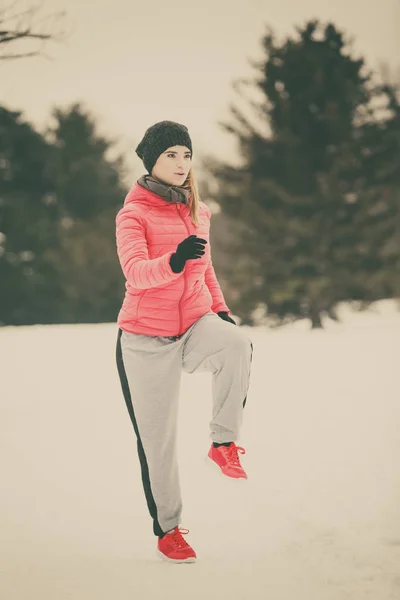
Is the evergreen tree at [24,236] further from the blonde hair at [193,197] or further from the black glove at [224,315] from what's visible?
the blonde hair at [193,197]

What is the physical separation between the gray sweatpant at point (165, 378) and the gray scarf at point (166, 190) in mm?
515

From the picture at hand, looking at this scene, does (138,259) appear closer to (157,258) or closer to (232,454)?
(157,258)

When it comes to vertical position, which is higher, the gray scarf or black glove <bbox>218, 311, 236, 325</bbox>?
the gray scarf

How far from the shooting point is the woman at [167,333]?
2.50 meters

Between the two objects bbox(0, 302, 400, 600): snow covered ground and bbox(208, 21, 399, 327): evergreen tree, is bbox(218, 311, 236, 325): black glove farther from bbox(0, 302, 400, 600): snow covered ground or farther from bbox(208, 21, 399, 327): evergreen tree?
bbox(208, 21, 399, 327): evergreen tree

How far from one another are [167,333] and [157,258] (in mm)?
342

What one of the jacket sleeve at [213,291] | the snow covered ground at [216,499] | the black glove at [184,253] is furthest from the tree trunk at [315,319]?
the black glove at [184,253]

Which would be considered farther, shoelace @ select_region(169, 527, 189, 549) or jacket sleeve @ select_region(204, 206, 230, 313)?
jacket sleeve @ select_region(204, 206, 230, 313)

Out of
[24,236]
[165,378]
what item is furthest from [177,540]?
[24,236]

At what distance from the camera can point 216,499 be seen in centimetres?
336

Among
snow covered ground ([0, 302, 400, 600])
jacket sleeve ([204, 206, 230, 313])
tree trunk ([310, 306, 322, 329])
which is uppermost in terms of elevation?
jacket sleeve ([204, 206, 230, 313])

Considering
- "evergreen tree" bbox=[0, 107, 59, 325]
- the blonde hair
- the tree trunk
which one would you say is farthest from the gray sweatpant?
"evergreen tree" bbox=[0, 107, 59, 325]

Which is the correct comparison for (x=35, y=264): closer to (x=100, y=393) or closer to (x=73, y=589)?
(x=100, y=393)

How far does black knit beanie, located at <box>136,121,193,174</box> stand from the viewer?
8.50 feet
